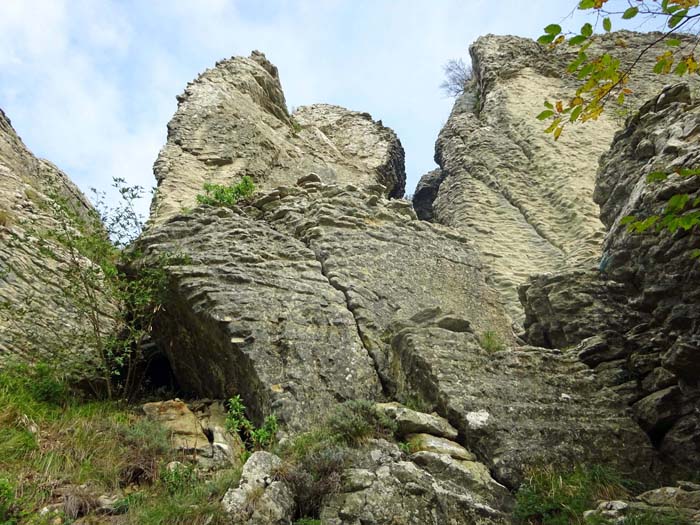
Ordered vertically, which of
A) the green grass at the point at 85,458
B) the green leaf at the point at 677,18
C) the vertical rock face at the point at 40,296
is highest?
the green leaf at the point at 677,18

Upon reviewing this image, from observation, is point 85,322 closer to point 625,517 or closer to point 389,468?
point 389,468

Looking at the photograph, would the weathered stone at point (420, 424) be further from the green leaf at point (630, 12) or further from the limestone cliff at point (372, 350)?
the green leaf at point (630, 12)

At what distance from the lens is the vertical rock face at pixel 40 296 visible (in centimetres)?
771

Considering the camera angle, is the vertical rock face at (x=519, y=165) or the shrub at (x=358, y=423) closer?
the shrub at (x=358, y=423)

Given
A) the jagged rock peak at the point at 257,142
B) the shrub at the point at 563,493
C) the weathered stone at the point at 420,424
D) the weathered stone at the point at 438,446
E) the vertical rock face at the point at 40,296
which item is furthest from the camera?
the jagged rock peak at the point at 257,142

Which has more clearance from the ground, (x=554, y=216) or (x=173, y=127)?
(x=173, y=127)

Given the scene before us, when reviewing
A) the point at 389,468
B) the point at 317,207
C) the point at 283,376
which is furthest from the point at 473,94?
the point at 389,468

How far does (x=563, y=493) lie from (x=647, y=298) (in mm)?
2726

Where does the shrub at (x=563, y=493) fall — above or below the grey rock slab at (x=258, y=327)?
below

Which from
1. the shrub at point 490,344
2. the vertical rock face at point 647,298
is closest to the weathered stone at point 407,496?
the vertical rock face at point 647,298

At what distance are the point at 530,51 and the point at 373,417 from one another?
63.4 feet

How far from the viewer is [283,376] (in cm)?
698

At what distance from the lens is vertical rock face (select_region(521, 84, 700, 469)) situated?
6.15 meters

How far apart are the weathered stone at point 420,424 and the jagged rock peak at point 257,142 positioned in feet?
28.1
